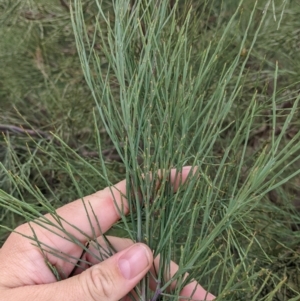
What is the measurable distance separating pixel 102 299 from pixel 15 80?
0.79 metres

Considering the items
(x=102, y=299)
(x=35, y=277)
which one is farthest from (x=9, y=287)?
(x=102, y=299)

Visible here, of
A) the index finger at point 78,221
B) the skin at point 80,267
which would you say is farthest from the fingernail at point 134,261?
the index finger at point 78,221

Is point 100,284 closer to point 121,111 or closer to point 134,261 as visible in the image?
point 134,261

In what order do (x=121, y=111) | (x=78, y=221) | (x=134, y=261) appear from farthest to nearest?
1. (x=121, y=111)
2. (x=78, y=221)
3. (x=134, y=261)

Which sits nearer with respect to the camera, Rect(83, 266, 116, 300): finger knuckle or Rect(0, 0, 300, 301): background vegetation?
Rect(83, 266, 116, 300): finger knuckle

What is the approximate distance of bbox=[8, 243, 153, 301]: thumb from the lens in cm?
43

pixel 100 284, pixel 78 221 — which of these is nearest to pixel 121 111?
pixel 78 221

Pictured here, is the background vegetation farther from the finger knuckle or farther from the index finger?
the finger knuckle

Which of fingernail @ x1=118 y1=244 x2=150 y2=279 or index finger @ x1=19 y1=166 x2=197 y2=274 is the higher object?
fingernail @ x1=118 y1=244 x2=150 y2=279

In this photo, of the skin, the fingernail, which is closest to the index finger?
the skin

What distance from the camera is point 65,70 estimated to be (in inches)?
42.2

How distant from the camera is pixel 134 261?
1.38 feet

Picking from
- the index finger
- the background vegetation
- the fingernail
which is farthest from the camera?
the background vegetation

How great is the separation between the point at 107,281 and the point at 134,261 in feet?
0.18
